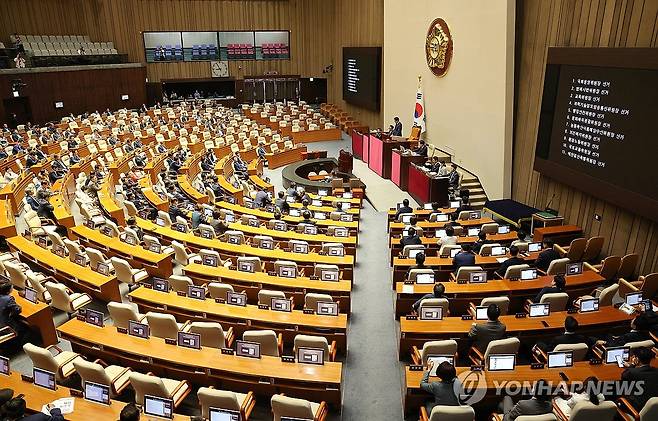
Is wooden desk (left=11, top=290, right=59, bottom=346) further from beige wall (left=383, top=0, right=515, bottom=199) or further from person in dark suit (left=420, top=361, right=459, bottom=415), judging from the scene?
beige wall (left=383, top=0, right=515, bottom=199)

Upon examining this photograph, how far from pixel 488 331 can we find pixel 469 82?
1066 cm

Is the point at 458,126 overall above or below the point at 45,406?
above

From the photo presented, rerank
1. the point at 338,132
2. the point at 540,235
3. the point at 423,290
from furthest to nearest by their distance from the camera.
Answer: the point at 338,132 < the point at 540,235 < the point at 423,290

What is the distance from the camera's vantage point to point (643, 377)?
17.5 feet

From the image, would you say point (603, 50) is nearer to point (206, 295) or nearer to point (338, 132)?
point (206, 295)

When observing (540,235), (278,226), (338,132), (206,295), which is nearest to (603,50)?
(540,235)

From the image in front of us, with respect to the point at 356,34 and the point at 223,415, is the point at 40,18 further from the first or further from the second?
the point at 223,415

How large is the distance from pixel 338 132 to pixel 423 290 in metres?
19.2

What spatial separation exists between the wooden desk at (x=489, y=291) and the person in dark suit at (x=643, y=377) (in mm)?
2494

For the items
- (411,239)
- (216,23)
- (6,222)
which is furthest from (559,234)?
(216,23)

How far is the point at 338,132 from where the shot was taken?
26.4 m

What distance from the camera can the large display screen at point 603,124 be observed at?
895cm

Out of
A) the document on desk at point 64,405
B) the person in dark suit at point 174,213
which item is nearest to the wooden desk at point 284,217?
the person in dark suit at point 174,213

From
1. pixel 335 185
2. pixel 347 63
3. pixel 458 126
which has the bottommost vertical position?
pixel 335 185
